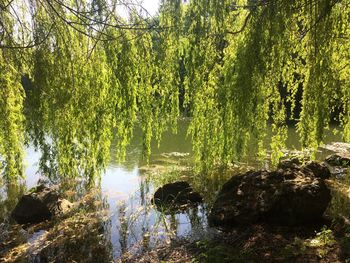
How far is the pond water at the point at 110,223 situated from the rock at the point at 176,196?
0.20 meters

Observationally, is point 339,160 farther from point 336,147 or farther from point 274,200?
point 274,200

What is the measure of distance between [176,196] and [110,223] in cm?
143

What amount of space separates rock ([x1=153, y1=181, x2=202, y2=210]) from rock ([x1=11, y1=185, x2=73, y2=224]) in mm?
1687

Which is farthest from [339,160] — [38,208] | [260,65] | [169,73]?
[38,208]

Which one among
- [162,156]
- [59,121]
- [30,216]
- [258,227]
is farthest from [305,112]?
[162,156]

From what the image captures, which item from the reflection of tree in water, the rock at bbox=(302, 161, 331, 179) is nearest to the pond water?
the reflection of tree in water

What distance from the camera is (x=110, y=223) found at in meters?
6.66

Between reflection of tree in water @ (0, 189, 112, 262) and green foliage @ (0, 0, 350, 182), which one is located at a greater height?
green foliage @ (0, 0, 350, 182)

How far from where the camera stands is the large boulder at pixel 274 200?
5434mm

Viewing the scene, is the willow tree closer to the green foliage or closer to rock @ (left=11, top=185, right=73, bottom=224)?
the green foliage

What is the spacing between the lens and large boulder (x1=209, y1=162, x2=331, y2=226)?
543 centimetres

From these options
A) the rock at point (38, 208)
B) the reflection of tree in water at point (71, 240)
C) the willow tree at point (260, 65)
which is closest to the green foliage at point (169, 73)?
the willow tree at point (260, 65)

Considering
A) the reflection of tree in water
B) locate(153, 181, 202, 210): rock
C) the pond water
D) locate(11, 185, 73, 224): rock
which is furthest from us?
locate(153, 181, 202, 210): rock

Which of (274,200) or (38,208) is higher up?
(274,200)
